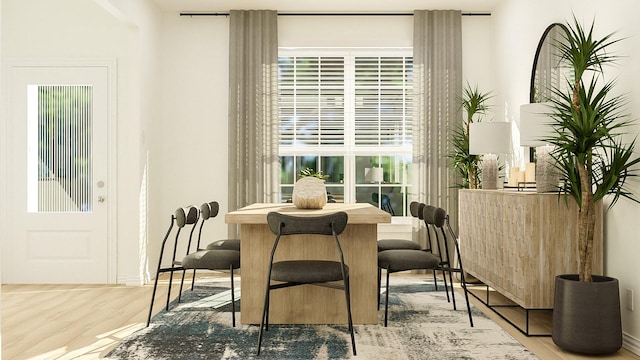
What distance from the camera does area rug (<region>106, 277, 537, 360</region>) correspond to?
3357 mm

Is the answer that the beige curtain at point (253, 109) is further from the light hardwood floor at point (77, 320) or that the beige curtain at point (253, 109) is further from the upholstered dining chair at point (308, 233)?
the upholstered dining chair at point (308, 233)

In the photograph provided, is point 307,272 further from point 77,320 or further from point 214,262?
A: point 77,320

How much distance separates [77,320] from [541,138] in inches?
146

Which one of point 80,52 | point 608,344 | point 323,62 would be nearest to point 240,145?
point 323,62

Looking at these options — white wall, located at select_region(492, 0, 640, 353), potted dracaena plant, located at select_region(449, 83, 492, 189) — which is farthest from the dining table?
potted dracaena plant, located at select_region(449, 83, 492, 189)

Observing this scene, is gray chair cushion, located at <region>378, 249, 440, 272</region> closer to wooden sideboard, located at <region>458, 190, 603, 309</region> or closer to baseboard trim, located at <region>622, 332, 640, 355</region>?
wooden sideboard, located at <region>458, 190, 603, 309</region>

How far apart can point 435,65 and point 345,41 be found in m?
1.08

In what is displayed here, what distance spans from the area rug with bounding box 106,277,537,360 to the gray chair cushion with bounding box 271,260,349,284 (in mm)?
417

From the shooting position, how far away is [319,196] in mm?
4414


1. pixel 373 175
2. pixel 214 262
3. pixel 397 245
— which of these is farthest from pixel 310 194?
pixel 373 175

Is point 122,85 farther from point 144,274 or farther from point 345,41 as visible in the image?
point 345,41

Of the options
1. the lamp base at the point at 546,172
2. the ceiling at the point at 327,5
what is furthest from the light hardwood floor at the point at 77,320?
the ceiling at the point at 327,5

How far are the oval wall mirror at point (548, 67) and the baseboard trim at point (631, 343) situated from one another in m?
1.91

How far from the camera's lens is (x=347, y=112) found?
6.66 meters
